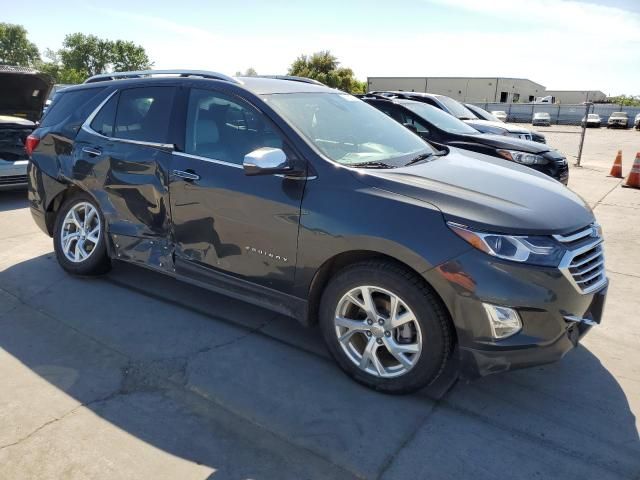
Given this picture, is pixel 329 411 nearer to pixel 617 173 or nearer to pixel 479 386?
pixel 479 386

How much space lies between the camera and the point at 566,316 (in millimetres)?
2637

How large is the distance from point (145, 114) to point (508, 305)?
3059 millimetres

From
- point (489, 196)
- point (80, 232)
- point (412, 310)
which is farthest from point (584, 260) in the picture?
point (80, 232)

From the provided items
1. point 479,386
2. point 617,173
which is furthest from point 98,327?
point 617,173

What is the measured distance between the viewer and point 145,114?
4.03 metres

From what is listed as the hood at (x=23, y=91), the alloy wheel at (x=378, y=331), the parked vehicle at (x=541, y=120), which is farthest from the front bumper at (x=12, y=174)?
the parked vehicle at (x=541, y=120)

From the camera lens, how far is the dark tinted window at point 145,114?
389 centimetres

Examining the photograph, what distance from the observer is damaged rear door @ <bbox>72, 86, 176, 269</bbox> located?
3859 mm

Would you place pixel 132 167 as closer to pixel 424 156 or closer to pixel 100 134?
pixel 100 134

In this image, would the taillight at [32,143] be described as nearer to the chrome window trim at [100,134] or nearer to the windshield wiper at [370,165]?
the chrome window trim at [100,134]

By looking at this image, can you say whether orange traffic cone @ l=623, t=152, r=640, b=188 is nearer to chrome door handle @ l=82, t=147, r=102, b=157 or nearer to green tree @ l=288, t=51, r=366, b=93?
chrome door handle @ l=82, t=147, r=102, b=157

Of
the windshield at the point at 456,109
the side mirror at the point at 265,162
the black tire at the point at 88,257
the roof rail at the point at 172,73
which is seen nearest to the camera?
the side mirror at the point at 265,162

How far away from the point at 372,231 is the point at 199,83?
1.87 metres

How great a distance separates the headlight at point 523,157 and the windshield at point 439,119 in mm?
764
